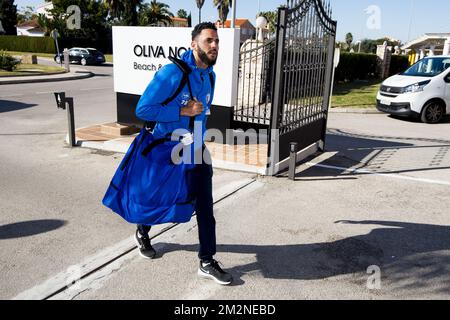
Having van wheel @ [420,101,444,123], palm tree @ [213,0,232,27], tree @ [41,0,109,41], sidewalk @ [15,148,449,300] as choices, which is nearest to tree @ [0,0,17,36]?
tree @ [41,0,109,41]

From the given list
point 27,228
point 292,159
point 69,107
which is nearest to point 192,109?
point 27,228

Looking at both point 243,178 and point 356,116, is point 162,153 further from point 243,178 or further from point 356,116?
point 356,116

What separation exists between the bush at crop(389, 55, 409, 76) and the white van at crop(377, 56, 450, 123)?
20221mm

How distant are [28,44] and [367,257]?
5267cm

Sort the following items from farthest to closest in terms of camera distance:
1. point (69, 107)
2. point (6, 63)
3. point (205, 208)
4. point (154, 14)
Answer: point (154, 14), point (6, 63), point (69, 107), point (205, 208)

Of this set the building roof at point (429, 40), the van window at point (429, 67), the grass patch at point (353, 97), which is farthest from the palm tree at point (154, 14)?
the van window at point (429, 67)

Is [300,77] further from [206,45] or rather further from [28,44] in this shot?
[28,44]

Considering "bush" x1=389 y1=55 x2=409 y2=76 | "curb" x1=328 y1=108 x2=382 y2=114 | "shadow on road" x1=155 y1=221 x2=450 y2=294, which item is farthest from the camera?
"bush" x1=389 y1=55 x2=409 y2=76

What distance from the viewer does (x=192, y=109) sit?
2977mm

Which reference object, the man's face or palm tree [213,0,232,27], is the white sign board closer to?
the man's face

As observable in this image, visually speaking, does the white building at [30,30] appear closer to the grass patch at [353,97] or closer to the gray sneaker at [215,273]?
the grass patch at [353,97]

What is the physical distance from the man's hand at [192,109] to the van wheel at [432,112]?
1072cm

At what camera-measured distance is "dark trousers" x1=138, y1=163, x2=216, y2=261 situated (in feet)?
10.4
